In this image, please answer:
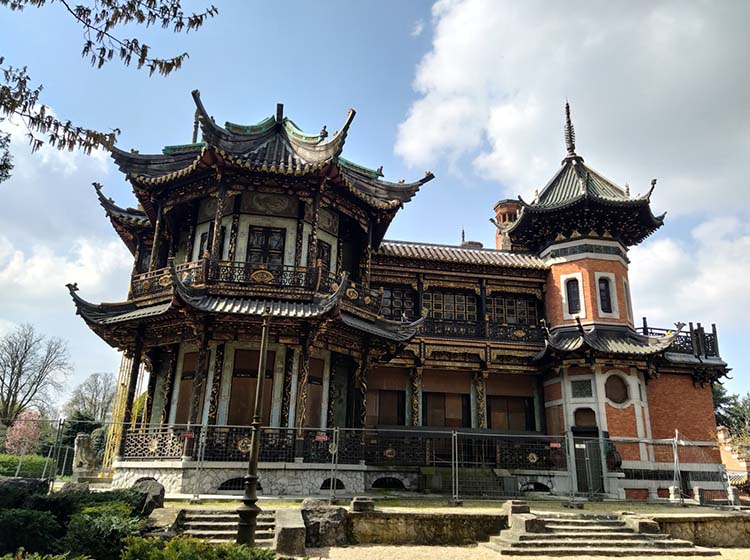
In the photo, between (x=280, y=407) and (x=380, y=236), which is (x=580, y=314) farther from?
(x=280, y=407)

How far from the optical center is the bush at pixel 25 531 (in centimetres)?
777

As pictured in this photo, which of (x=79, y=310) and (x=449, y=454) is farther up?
(x=79, y=310)

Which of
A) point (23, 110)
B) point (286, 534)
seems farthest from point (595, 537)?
point (23, 110)

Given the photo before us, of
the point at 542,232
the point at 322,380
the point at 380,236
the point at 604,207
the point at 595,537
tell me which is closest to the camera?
the point at 595,537

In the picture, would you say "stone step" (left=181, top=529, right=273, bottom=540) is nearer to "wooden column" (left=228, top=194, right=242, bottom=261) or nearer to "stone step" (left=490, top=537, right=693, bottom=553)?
"stone step" (left=490, top=537, right=693, bottom=553)

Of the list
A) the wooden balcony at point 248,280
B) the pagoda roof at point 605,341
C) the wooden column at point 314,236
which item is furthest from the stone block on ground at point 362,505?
the pagoda roof at point 605,341

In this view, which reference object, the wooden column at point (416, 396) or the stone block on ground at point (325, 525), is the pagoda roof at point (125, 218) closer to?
the wooden column at point (416, 396)

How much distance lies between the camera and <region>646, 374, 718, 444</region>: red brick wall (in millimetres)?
22766

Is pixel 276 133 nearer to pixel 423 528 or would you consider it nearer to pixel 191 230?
pixel 191 230

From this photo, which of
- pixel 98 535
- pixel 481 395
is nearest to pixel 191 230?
pixel 98 535

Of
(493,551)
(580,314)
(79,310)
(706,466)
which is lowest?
(493,551)

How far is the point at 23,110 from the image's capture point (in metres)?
5.85

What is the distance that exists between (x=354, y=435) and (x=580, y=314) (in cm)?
1143

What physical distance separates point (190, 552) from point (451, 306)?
63.1ft
